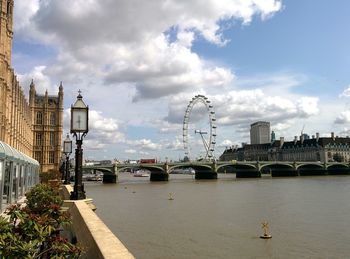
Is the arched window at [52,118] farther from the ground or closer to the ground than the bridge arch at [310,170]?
farther from the ground

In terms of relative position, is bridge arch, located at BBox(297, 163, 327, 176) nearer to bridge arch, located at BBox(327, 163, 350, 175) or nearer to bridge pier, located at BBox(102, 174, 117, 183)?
bridge arch, located at BBox(327, 163, 350, 175)

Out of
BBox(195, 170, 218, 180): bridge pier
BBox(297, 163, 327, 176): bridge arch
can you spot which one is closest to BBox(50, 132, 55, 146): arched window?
BBox(195, 170, 218, 180): bridge pier

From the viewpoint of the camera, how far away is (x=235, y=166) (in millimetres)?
135250

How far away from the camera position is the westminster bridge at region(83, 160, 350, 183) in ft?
348

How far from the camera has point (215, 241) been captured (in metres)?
22.2

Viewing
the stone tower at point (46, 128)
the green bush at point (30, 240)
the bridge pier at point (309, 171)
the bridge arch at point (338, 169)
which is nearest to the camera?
the green bush at point (30, 240)

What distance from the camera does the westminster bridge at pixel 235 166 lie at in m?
106

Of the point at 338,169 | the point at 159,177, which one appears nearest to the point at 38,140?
the point at 159,177

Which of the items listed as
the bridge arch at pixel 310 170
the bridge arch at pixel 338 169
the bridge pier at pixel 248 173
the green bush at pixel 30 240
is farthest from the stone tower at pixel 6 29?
the bridge arch at pixel 338 169

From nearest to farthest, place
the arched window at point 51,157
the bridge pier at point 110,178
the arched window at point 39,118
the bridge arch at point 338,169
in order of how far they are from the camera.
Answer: the arched window at point 51,157, the arched window at point 39,118, the bridge pier at point 110,178, the bridge arch at point 338,169

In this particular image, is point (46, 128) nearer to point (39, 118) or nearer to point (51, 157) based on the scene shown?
point (39, 118)

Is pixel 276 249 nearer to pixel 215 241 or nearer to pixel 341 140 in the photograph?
pixel 215 241

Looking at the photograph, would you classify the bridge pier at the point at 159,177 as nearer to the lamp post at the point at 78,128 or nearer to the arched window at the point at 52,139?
the arched window at the point at 52,139

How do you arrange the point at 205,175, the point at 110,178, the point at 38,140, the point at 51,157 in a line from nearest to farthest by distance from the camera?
the point at 38,140, the point at 51,157, the point at 110,178, the point at 205,175
